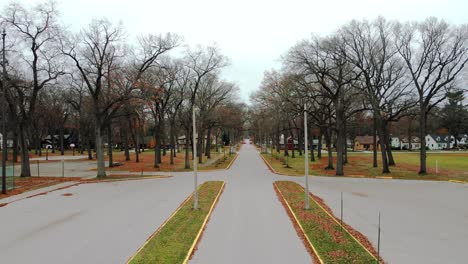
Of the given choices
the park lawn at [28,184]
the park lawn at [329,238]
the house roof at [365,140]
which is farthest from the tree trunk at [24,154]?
the house roof at [365,140]

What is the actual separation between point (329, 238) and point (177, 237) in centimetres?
439

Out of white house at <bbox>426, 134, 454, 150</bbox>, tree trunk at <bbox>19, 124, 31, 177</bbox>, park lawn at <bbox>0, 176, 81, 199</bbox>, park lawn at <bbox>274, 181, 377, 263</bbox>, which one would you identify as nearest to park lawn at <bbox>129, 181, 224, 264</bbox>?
park lawn at <bbox>274, 181, 377, 263</bbox>

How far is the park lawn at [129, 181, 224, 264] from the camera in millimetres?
8609

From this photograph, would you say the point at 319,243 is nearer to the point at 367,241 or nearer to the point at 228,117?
the point at 367,241

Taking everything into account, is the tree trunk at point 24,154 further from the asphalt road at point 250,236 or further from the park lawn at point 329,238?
the park lawn at point 329,238

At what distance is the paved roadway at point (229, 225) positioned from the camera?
920 centimetres

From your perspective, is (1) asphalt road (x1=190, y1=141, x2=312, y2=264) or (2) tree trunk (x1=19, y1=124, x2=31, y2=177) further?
(2) tree trunk (x1=19, y1=124, x2=31, y2=177)

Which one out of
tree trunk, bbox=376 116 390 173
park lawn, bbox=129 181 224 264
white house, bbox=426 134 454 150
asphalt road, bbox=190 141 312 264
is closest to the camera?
park lawn, bbox=129 181 224 264

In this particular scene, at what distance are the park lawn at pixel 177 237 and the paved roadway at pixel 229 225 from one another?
380mm

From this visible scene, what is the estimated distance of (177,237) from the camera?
411 inches

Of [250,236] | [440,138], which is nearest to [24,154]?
[250,236]

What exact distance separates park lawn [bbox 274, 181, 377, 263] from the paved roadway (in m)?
0.45

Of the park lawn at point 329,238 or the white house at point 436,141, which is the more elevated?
the white house at point 436,141

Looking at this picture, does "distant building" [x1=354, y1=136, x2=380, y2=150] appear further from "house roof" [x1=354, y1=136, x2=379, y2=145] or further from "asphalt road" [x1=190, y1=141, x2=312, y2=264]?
"asphalt road" [x1=190, y1=141, x2=312, y2=264]
